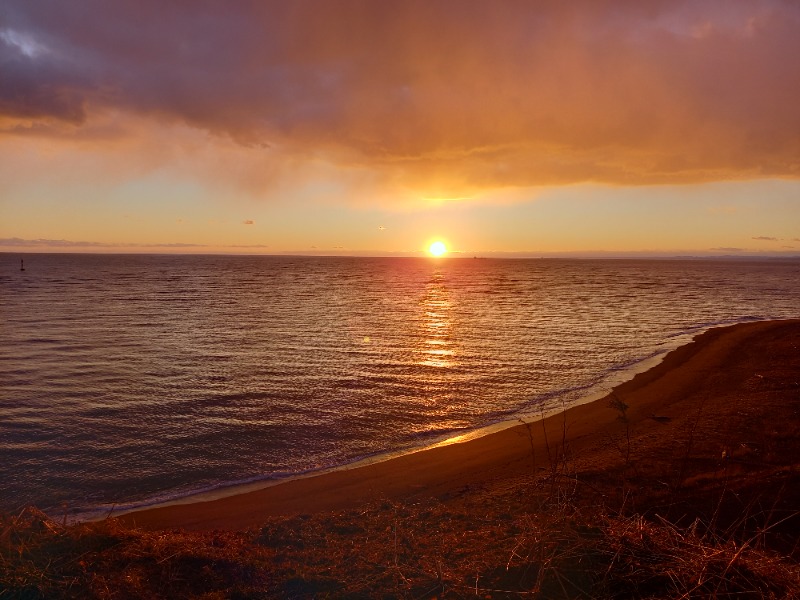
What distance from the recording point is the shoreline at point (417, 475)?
10406 millimetres

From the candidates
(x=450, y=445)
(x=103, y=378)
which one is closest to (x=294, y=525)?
(x=450, y=445)

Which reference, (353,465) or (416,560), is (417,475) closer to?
(353,465)

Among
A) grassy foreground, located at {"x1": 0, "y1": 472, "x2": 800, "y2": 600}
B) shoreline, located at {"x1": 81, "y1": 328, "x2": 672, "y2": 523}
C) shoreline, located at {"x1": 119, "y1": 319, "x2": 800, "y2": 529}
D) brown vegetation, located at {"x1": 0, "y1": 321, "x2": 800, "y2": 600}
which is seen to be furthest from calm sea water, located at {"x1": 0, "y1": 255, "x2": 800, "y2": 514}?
grassy foreground, located at {"x1": 0, "y1": 472, "x2": 800, "y2": 600}

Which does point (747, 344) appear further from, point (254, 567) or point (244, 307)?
point (244, 307)

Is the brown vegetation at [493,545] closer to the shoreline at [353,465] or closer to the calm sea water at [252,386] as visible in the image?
the shoreline at [353,465]

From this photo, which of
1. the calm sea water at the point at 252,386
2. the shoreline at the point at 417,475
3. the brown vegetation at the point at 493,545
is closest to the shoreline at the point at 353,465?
the shoreline at the point at 417,475

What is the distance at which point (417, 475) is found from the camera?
39.5 feet

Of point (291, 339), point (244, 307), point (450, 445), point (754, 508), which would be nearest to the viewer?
point (754, 508)

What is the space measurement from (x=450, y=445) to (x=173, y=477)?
7098 millimetres

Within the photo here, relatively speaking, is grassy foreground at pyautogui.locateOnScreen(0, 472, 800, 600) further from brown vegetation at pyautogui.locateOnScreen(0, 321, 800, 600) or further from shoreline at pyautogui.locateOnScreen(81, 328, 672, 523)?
shoreline at pyautogui.locateOnScreen(81, 328, 672, 523)

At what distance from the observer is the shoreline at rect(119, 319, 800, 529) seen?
34.1 feet

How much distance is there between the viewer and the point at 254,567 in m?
7.02

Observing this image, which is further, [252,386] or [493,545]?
[252,386]

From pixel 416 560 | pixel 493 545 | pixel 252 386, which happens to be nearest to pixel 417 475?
pixel 493 545
